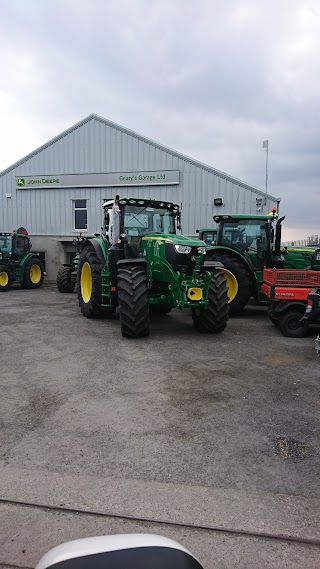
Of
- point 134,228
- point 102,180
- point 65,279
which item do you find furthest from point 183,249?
point 102,180

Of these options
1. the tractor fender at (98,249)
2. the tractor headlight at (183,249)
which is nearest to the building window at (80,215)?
the tractor fender at (98,249)

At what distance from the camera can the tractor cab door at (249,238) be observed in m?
9.41

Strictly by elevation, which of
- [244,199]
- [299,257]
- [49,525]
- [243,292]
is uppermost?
[244,199]

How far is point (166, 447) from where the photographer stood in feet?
10.9

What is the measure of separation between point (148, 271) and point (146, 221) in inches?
52.1

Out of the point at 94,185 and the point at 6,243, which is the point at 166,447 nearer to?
the point at 6,243

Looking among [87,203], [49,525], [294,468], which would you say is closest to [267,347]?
[294,468]

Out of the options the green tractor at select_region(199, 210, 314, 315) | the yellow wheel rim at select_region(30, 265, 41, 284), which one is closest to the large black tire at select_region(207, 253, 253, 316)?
the green tractor at select_region(199, 210, 314, 315)

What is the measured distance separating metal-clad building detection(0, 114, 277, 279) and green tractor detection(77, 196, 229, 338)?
305 inches

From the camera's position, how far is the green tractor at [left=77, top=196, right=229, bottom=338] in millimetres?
6852

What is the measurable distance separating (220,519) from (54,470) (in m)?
1.30

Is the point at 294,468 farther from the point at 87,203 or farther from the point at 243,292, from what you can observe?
the point at 87,203

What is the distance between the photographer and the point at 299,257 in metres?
10.4

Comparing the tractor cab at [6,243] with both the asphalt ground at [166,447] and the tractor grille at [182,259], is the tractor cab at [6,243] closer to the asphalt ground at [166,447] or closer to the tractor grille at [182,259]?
the asphalt ground at [166,447]
